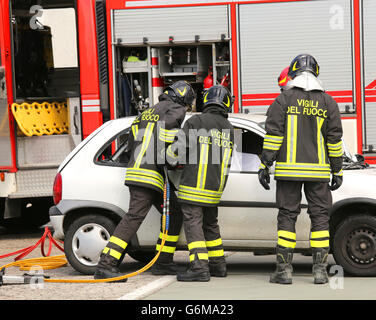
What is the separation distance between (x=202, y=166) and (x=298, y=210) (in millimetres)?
924

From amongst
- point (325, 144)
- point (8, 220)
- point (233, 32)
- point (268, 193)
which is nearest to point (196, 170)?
point (268, 193)

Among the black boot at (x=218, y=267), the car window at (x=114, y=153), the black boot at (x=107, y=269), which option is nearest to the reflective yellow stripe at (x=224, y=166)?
the black boot at (x=218, y=267)

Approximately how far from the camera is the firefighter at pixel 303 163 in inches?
273

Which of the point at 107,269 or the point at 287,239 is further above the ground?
the point at 287,239

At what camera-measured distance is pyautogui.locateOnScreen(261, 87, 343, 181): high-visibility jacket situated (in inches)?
273

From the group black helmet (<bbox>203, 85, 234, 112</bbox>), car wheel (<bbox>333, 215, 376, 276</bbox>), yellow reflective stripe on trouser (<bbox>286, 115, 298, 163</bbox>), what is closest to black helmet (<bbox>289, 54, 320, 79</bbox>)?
yellow reflective stripe on trouser (<bbox>286, 115, 298, 163</bbox>)

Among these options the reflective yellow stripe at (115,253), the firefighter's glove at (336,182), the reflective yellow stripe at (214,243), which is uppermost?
the firefighter's glove at (336,182)

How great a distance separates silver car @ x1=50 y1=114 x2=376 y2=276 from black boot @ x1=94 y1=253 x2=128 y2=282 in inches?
15.9

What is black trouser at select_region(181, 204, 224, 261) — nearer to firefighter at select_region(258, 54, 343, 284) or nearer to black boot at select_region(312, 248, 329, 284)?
firefighter at select_region(258, 54, 343, 284)

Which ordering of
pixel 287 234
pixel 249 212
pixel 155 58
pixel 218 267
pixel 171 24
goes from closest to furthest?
pixel 287 234, pixel 249 212, pixel 218 267, pixel 171 24, pixel 155 58

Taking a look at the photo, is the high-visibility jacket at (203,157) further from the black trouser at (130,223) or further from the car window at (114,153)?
the car window at (114,153)

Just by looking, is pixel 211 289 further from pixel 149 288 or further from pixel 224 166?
pixel 224 166

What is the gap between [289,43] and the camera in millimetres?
10859

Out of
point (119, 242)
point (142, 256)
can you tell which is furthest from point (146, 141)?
point (142, 256)
